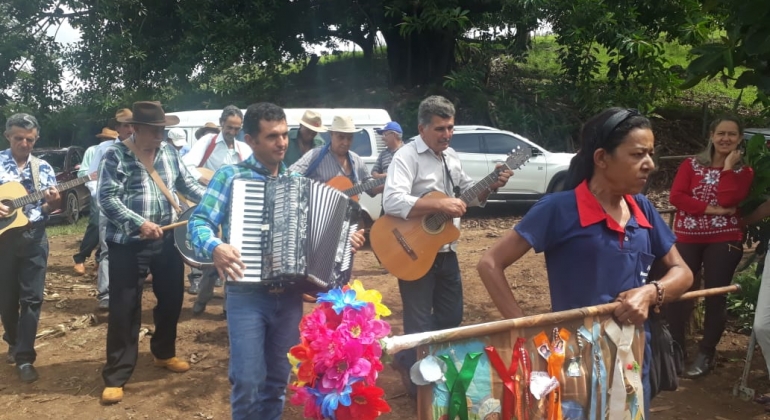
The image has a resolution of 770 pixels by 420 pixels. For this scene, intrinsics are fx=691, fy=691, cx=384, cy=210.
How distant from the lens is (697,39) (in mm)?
13117

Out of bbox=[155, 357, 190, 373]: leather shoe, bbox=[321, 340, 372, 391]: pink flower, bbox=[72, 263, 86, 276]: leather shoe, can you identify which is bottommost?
bbox=[155, 357, 190, 373]: leather shoe

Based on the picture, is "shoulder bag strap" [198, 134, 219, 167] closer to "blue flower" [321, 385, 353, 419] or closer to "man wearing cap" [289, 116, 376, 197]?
"man wearing cap" [289, 116, 376, 197]

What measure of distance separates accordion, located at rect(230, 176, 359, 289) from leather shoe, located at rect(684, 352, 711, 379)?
3078mm

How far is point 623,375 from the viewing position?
265cm

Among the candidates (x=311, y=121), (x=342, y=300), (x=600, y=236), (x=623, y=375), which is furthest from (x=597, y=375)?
(x=311, y=121)

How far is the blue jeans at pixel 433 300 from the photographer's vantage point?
4.53 m

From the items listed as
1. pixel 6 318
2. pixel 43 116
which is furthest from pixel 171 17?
pixel 6 318

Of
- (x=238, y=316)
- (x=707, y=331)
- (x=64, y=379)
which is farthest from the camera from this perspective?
(x=64, y=379)

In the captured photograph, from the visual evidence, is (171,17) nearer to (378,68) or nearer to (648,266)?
(378,68)

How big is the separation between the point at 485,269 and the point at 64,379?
434cm

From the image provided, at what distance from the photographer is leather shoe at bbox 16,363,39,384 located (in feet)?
18.2

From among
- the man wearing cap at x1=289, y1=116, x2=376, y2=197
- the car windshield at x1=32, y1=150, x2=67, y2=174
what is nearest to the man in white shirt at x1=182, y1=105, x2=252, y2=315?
the man wearing cap at x1=289, y1=116, x2=376, y2=197

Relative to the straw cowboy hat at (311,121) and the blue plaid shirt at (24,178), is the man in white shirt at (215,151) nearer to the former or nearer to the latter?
the straw cowboy hat at (311,121)

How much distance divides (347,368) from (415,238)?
2294 mm
